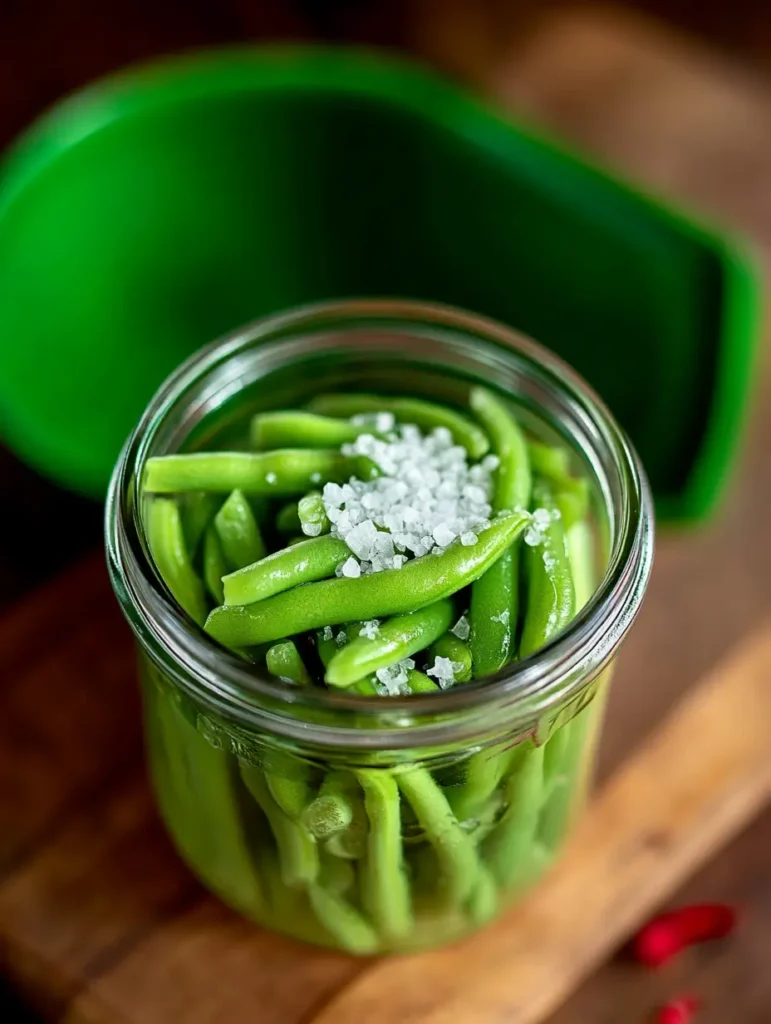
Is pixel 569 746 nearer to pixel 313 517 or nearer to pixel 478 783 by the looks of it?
pixel 478 783

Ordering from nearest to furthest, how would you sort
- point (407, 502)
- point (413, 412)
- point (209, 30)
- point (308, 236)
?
point (407, 502) < point (413, 412) < point (308, 236) < point (209, 30)

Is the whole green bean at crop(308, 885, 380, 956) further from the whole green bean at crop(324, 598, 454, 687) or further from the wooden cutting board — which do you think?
the whole green bean at crop(324, 598, 454, 687)

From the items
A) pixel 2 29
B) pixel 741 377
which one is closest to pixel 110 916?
pixel 741 377

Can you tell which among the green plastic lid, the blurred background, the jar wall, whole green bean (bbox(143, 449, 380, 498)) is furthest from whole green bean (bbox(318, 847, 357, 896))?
the blurred background

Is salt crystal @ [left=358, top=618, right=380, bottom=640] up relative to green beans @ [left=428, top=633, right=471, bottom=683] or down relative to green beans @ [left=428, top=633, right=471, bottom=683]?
down

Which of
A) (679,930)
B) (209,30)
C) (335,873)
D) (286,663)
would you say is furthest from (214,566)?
(209,30)

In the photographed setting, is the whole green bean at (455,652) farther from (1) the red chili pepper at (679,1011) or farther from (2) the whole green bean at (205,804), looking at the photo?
(1) the red chili pepper at (679,1011)

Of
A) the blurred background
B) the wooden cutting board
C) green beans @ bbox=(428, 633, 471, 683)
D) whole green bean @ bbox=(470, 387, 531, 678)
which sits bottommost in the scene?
the wooden cutting board
